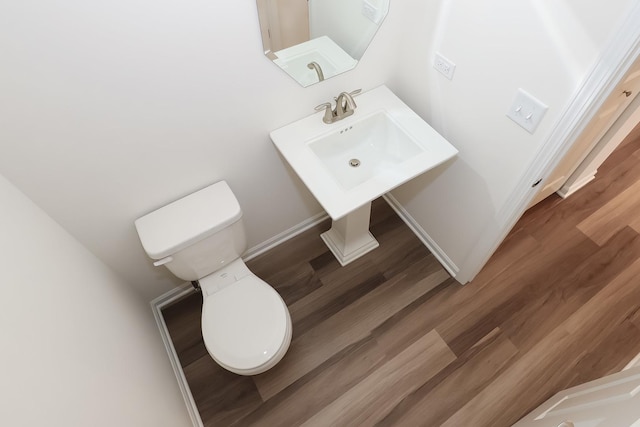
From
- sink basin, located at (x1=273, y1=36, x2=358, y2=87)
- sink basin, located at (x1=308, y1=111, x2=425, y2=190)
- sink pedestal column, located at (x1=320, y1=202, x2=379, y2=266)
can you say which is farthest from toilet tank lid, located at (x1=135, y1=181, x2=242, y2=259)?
sink pedestal column, located at (x1=320, y1=202, x2=379, y2=266)

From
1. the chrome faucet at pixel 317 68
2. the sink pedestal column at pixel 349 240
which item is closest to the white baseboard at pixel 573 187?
the sink pedestal column at pixel 349 240

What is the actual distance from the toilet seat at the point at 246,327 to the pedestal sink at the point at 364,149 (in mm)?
502

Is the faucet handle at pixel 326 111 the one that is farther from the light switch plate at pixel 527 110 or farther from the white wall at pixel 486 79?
the light switch plate at pixel 527 110

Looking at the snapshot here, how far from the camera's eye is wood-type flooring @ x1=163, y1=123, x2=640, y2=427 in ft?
5.47

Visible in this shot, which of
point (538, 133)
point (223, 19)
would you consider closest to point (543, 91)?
point (538, 133)

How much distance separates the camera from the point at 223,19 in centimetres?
113

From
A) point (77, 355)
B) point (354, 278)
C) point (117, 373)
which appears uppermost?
point (77, 355)

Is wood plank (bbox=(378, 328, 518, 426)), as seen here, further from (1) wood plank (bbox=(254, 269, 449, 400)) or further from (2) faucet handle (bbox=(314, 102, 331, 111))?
→ (2) faucet handle (bbox=(314, 102, 331, 111))

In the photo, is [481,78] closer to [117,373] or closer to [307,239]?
[307,239]

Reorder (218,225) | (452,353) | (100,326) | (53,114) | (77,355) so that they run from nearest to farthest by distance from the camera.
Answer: (77,355)
(53,114)
(100,326)
(218,225)
(452,353)

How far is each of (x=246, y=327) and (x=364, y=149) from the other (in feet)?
3.20

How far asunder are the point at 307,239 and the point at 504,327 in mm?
1195

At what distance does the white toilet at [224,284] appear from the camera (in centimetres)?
141

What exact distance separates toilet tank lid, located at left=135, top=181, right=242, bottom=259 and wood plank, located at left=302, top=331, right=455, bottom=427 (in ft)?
3.30
